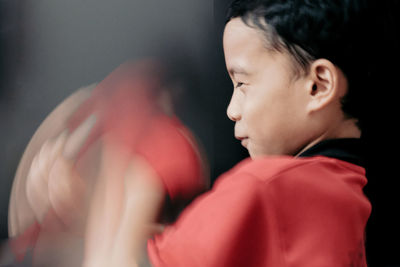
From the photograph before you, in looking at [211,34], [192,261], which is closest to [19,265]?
[192,261]

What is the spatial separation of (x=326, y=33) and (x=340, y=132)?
91 millimetres

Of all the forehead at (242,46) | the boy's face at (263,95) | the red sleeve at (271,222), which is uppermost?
the forehead at (242,46)

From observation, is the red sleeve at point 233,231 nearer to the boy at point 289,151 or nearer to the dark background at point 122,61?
the boy at point 289,151

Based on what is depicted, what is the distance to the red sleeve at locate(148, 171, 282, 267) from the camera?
0.30 metres

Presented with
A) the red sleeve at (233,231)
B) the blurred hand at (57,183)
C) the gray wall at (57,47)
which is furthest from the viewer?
the gray wall at (57,47)

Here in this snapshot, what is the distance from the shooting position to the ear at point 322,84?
344 millimetres

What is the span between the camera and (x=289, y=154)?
392mm

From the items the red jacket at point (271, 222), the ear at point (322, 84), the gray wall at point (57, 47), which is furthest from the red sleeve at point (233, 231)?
the gray wall at point (57, 47)

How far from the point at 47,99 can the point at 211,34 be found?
265 mm

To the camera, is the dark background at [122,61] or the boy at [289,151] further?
the dark background at [122,61]

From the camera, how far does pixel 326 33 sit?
1.11ft

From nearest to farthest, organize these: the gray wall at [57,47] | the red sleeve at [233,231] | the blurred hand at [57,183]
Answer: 1. the red sleeve at [233,231]
2. the blurred hand at [57,183]
3. the gray wall at [57,47]

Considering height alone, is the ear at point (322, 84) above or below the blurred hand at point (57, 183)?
above

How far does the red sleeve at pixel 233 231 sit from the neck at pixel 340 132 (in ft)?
0.33
